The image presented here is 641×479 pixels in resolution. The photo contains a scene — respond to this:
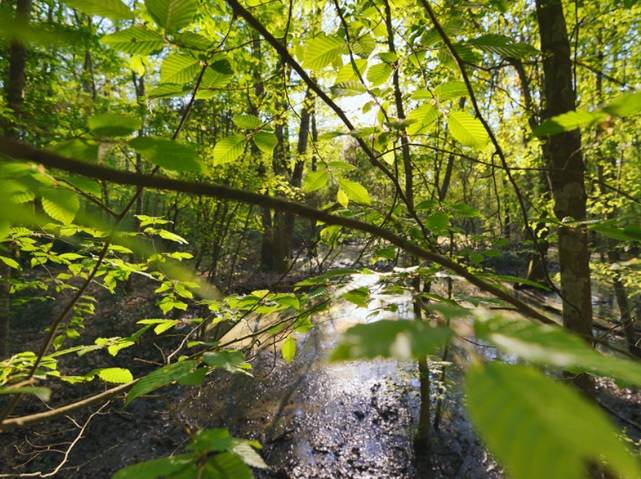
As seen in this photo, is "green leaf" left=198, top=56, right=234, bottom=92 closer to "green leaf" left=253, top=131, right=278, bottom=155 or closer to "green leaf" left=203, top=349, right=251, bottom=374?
"green leaf" left=253, top=131, right=278, bottom=155

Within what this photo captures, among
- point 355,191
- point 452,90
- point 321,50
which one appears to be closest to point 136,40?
point 321,50

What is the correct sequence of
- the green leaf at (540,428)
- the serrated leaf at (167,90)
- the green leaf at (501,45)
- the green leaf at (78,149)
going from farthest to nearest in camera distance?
the serrated leaf at (167,90) < the green leaf at (501,45) < the green leaf at (78,149) < the green leaf at (540,428)

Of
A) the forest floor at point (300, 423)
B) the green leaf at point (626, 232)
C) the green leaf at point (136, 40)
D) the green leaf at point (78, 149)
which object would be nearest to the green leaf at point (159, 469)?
the green leaf at point (78, 149)

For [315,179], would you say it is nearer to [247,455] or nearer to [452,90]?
[452,90]

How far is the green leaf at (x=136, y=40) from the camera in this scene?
849 mm

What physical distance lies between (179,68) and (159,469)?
100cm

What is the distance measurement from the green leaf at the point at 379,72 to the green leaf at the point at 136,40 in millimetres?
693

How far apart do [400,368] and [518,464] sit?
19.4ft

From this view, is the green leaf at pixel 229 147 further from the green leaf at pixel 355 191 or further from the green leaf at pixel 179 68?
the green leaf at pixel 355 191

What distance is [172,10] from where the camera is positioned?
74cm

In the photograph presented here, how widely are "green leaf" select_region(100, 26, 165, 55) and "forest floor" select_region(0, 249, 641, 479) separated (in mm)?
3406

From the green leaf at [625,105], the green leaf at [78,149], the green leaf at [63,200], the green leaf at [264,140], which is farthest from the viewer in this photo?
the green leaf at [264,140]

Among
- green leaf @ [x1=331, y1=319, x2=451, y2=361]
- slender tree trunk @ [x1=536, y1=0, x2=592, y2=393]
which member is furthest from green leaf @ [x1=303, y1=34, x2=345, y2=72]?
slender tree trunk @ [x1=536, y1=0, x2=592, y2=393]

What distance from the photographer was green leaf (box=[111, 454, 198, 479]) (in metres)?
0.52
